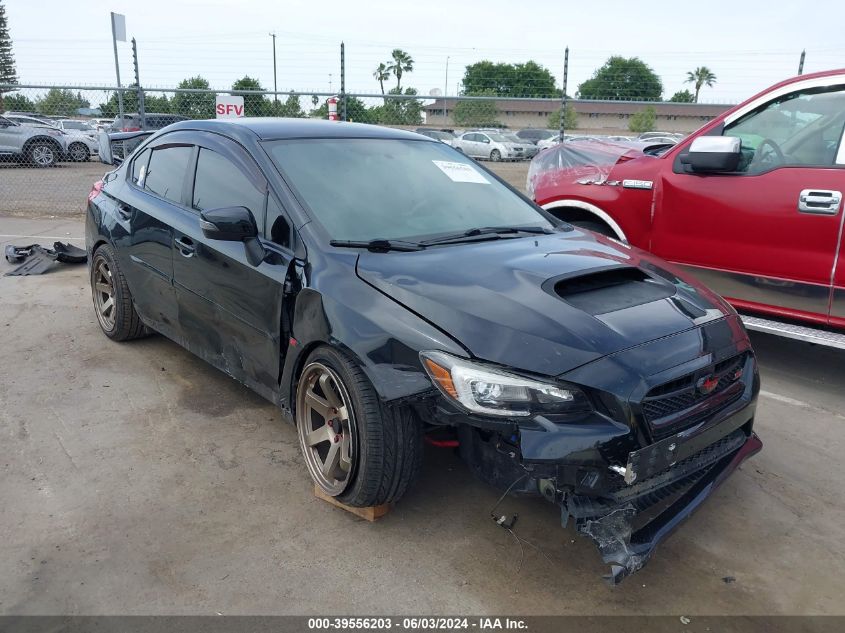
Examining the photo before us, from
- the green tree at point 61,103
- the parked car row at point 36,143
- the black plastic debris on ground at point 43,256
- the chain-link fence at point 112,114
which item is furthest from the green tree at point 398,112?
the parked car row at point 36,143

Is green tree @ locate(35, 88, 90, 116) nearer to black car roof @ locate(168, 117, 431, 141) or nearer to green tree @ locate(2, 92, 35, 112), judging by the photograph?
green tree @ locate(2, 92, 35, 112)

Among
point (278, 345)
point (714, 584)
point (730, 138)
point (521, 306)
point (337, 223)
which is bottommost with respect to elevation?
point (714, 584)

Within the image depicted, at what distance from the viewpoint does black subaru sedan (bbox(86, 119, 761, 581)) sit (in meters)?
2.41

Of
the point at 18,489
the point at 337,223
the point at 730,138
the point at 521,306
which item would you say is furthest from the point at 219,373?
the point at 730,138

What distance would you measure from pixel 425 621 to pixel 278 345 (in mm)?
1366

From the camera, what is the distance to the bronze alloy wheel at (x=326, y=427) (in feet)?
9.30

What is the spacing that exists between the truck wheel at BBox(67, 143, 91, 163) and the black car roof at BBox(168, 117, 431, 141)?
20153 mm

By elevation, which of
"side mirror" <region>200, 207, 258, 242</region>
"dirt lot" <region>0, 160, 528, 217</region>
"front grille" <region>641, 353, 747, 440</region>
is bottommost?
"dirt lot" <region>0, 160, 528, 217</region>

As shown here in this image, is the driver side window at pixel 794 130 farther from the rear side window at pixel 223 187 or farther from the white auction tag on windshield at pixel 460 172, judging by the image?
the rear side window at pixel 223 187

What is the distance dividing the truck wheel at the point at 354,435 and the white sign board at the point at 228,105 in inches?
376

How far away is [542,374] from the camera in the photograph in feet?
7.90

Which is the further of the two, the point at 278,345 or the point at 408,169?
the point at 408,169

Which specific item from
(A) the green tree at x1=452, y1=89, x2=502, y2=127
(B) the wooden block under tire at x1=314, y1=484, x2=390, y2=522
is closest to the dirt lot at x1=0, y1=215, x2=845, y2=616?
(B) the wooden block under tire at x1=314, y1=484, x2=390, y2=522

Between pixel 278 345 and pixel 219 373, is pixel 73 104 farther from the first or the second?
pixel 278 345
